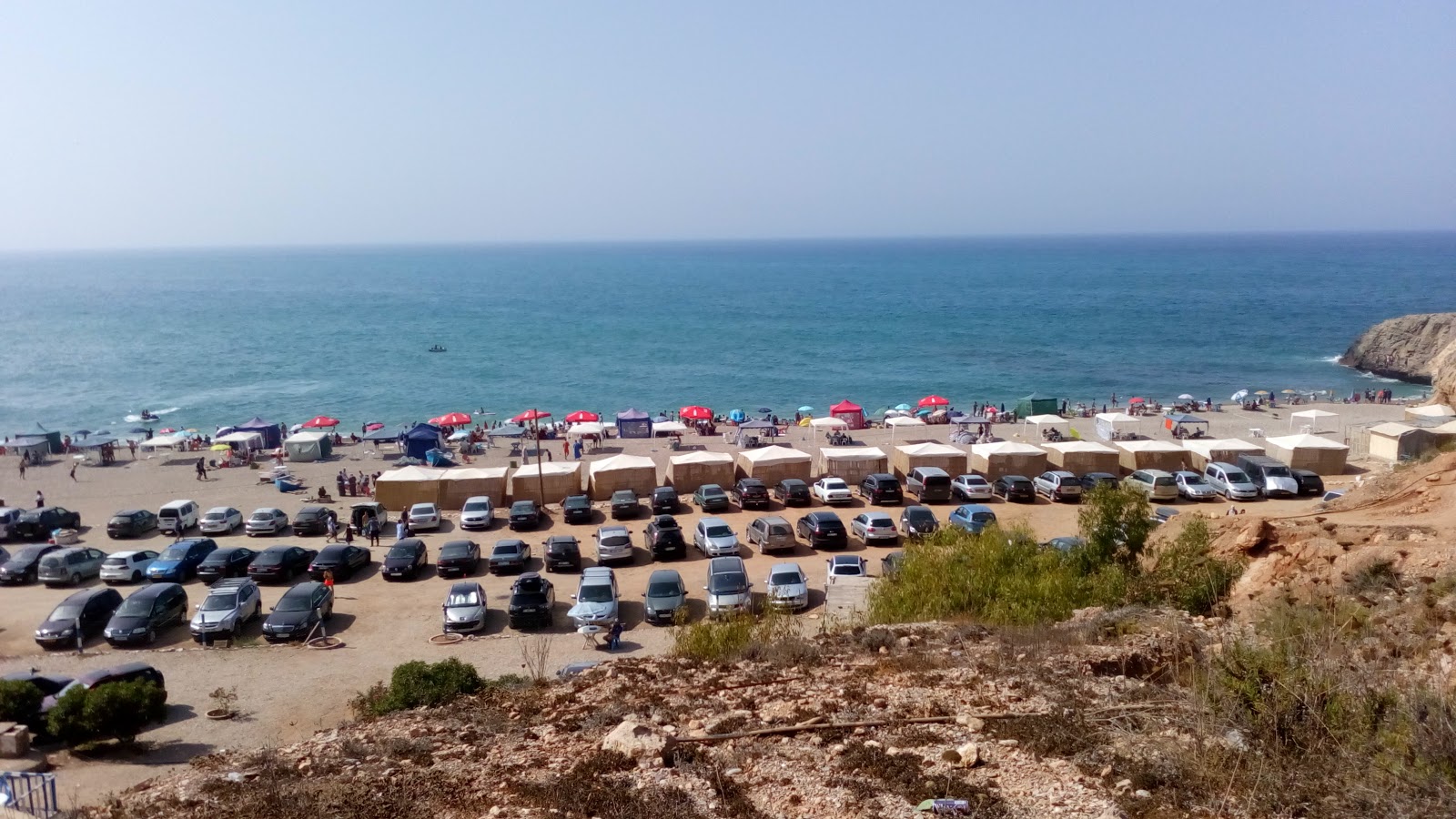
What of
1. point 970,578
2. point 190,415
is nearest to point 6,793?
point 970,578

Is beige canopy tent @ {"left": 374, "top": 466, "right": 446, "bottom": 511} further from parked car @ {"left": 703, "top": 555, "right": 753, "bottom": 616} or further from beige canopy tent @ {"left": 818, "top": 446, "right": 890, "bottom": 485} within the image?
beige canopy tent @ {"left": 818, "top": 446, "right": 890, "bottom": 485}

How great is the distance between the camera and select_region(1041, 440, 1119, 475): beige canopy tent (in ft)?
97.2

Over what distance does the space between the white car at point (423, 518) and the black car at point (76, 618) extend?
8.06 meters

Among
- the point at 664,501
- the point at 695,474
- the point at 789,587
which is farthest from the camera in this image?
the point at 695,474

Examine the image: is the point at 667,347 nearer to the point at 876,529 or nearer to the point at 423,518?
the point at 423,518

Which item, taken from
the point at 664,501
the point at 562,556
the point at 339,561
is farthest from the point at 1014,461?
the point at 339,561

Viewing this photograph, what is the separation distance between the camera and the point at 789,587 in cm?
1923

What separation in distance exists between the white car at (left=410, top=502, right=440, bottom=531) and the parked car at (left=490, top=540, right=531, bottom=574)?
167 inches

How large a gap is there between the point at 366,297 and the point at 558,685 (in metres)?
149

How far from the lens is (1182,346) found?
3265 inches

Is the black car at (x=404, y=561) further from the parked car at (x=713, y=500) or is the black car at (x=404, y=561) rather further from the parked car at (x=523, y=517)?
the parked car at (x=713, y=500)

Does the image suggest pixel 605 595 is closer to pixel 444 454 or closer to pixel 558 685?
pixel 558 685

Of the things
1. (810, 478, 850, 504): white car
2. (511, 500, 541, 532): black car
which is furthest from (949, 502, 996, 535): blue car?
(511, 500, 541, 532): black car

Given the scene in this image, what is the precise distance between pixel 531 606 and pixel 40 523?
1716 cm
